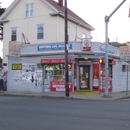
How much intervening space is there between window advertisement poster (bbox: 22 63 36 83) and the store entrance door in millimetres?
4579

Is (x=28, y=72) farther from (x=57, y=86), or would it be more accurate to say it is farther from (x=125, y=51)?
(x=125, y=51)

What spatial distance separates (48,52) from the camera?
2622 cm

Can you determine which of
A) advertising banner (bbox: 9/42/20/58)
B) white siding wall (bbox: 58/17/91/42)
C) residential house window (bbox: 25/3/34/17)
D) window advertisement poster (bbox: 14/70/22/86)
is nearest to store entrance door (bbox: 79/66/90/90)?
white siding wall (bbox: 58/17/91/42)

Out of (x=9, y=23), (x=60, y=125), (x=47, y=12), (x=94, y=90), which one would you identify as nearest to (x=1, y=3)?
(x=9, y=23)

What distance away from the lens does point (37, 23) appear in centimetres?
3117

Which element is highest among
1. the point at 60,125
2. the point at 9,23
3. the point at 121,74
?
the point at 9,23

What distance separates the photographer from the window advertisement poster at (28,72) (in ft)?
89.1

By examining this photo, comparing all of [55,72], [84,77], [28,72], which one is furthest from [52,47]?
[84,77]

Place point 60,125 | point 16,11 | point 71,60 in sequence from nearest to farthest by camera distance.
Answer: point 60,125, point 71,60, point 16,11

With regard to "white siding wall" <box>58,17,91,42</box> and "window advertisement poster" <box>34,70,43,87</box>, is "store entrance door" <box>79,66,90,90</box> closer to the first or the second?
"window advertisement poster" <box>34,70,43,87</box>

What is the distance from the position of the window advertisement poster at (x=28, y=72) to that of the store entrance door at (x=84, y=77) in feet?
15.0

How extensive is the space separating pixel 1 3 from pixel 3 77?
2183 centimetres

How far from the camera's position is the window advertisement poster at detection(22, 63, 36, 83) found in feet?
89.1

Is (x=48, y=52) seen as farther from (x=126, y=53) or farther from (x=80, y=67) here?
(x=126, y=53)
